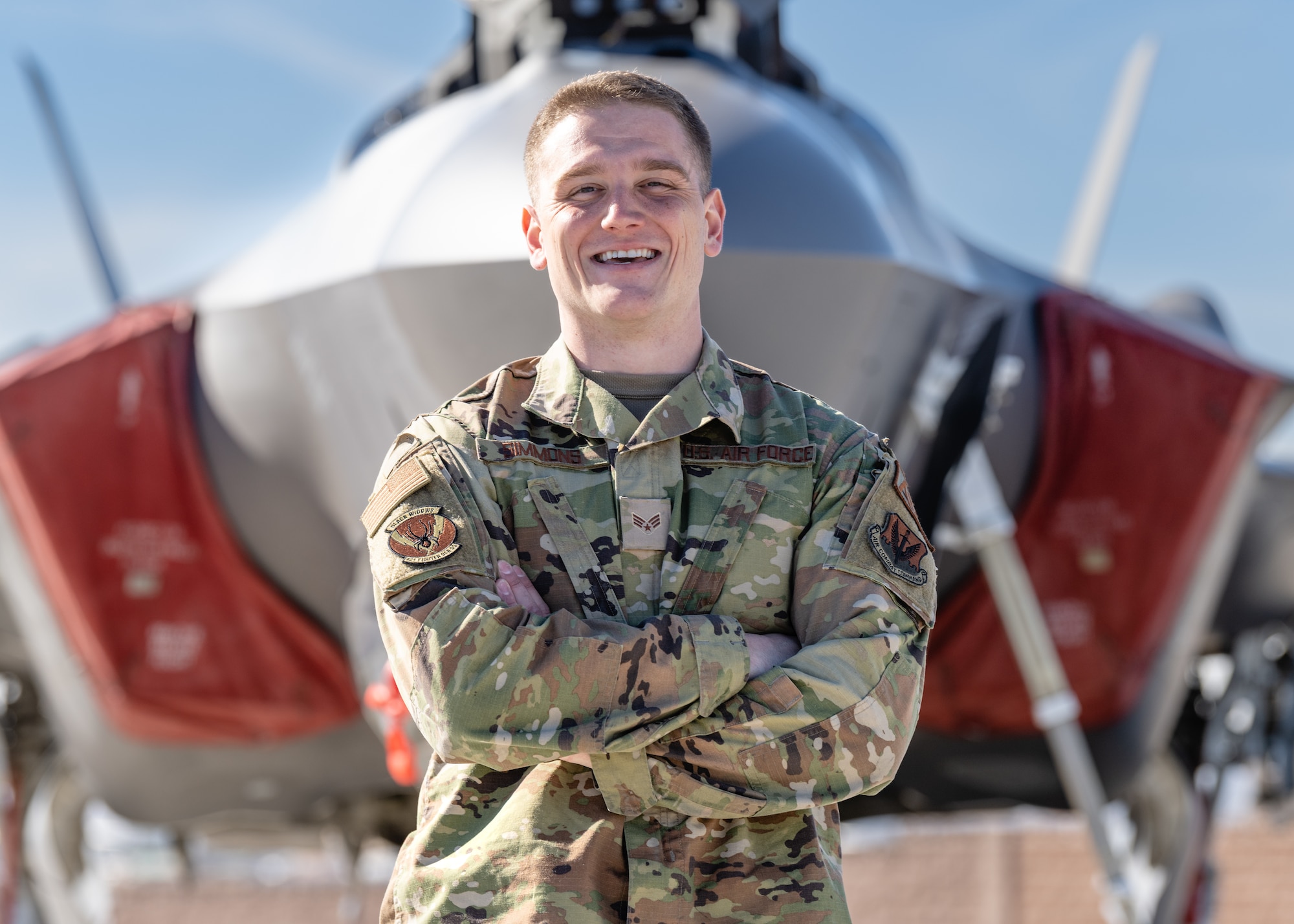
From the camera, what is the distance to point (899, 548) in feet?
6.82

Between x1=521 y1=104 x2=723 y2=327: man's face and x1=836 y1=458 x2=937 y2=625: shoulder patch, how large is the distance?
0.42 metres

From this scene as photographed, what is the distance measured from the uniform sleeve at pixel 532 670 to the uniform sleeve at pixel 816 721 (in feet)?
0.17

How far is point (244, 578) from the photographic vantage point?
19.0ft

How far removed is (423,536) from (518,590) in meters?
0.16

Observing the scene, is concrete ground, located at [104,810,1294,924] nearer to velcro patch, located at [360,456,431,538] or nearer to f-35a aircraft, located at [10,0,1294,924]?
f-35a aircraft, located at [10,0,1294,924]

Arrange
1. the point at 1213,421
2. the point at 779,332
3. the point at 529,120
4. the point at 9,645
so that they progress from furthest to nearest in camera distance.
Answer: the point at 9,645 < the point at 1213,421 < the point at 529,120 < the point at 779,332

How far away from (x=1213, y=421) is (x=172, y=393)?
449 cm

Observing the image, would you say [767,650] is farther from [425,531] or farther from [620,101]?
[620,101]

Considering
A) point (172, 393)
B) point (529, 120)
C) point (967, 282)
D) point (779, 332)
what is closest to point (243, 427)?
point (172, 393)

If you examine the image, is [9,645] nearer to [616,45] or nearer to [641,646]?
[616,45]

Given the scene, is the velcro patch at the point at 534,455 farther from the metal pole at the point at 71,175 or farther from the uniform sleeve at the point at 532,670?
the metal pole at the point at 71,175

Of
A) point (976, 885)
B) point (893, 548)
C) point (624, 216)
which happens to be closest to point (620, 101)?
point (624, 216)

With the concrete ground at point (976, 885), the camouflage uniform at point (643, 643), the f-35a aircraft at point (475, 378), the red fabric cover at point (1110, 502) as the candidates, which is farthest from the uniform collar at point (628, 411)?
A: the concrete ground at point (976, 885)

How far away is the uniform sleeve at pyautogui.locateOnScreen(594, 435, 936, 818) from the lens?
6.17 ft
